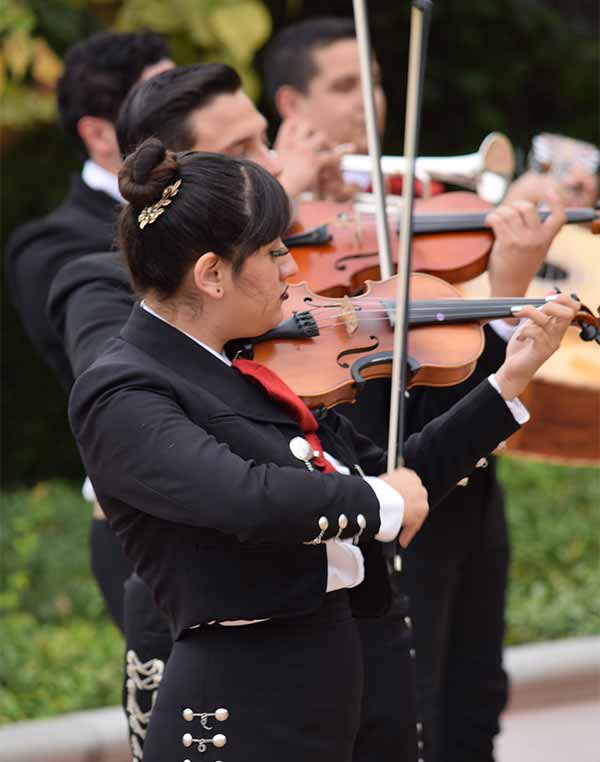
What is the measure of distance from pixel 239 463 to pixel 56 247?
111 cm

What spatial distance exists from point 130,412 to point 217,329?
0.21 meters

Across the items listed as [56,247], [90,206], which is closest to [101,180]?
Result: [90,206]

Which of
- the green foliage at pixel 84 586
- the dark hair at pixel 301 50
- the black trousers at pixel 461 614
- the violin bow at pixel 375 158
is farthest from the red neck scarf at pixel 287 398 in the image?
the green foliage at pixel 84 586

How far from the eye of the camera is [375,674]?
2094 mm

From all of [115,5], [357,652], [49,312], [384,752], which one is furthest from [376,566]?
[115,5]

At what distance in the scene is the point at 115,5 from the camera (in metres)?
4.70

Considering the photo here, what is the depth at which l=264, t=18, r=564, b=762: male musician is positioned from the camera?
2297 mm

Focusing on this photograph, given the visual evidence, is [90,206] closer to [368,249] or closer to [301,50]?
[368,249]

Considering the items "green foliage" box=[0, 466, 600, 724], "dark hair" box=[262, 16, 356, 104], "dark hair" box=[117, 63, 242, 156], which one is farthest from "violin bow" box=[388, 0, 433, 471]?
"green foliage" box=[0, 466, 600, 724]

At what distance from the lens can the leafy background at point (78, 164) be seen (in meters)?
3.98

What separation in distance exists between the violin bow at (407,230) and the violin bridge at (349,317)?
0.13 metres

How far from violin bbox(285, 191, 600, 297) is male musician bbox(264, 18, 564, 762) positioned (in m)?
0.05

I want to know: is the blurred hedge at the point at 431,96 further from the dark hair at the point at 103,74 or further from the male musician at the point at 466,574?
the male musician at the point at 466,574

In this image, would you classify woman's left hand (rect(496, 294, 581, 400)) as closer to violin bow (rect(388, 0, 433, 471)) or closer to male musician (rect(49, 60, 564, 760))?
violin bow (rect(388, 0, 433, 471))
